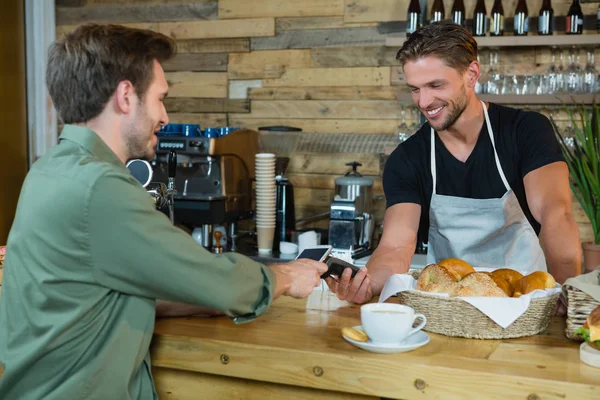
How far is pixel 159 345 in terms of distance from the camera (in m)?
1.68

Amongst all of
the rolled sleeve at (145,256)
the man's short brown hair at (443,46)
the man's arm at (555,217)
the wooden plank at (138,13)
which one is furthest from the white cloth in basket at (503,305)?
the wooden plank at (138,13)

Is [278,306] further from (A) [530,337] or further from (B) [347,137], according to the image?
(B) [347,137]

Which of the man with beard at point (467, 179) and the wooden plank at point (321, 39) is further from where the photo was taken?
the wooden plank at point (321, 39)

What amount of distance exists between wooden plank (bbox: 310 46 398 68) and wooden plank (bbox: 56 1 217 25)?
669mm

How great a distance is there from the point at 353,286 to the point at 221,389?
49cm

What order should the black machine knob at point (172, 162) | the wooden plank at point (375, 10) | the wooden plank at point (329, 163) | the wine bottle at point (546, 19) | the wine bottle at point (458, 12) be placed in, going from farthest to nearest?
the wooden plank at point (329, 163)
the wooden plank at point (375, 10)
the wine bottle at point (458, 12)
the wine bottle at point (546, 19)
the black machine knob at point (172, 162)

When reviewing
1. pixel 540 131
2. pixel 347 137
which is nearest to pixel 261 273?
pixel 540 131

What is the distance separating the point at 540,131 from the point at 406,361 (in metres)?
1.30

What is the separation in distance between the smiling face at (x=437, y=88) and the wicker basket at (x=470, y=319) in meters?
0.90

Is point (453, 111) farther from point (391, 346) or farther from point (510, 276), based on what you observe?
point (391, 346)

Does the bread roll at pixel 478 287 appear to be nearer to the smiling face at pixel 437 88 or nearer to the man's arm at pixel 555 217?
the man's arm at pixel 555 217

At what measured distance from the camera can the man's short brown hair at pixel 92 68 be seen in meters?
1.49

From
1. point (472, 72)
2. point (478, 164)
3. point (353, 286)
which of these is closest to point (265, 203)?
point (478, 164)

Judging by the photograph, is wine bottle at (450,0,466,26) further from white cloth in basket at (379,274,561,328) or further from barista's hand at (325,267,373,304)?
white cloth in basket at (379,274,561,328)
